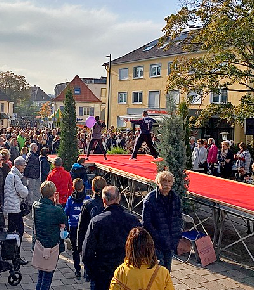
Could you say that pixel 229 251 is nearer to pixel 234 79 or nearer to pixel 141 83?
pixel 234 79

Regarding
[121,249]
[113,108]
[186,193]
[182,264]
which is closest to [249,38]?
[186,193]

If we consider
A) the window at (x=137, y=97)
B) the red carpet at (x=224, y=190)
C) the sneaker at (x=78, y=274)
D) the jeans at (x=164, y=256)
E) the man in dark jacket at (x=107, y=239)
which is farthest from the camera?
the window at (x=137, y=97)

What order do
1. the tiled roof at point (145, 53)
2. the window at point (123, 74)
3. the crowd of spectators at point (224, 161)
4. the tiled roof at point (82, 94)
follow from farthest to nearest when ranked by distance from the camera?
the tiled roof at point (82, 94)
the window at point (123, 74)
the tiled roof at point (145, 53)
the crowd of spectators at point (224, 161)

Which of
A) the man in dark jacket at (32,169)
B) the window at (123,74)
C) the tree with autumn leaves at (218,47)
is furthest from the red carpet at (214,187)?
the window at (123,74)

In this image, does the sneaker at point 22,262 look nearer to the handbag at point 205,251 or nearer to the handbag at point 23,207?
the handbag at point 23,207

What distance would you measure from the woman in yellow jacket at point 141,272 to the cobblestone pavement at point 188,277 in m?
3.89

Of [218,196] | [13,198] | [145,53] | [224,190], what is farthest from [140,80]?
[13,198]

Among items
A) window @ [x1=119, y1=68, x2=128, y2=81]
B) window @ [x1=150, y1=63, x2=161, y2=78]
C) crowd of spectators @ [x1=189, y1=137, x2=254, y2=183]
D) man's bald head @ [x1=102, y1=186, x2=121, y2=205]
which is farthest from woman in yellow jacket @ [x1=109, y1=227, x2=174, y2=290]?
window @ [x1=119, y1=68, x2=128, y2=81]

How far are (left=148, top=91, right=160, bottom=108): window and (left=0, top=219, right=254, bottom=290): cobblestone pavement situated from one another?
34.0 m

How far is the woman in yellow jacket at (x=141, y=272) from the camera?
3342 millimetres

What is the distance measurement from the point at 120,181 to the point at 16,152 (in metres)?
3.95

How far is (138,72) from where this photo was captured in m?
44.2

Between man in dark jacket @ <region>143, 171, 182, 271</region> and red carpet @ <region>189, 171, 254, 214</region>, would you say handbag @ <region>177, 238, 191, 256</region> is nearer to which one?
red carpet @ <region>189, 171, 254, 214</region>

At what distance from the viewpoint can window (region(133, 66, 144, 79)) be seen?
4378 centimetres
